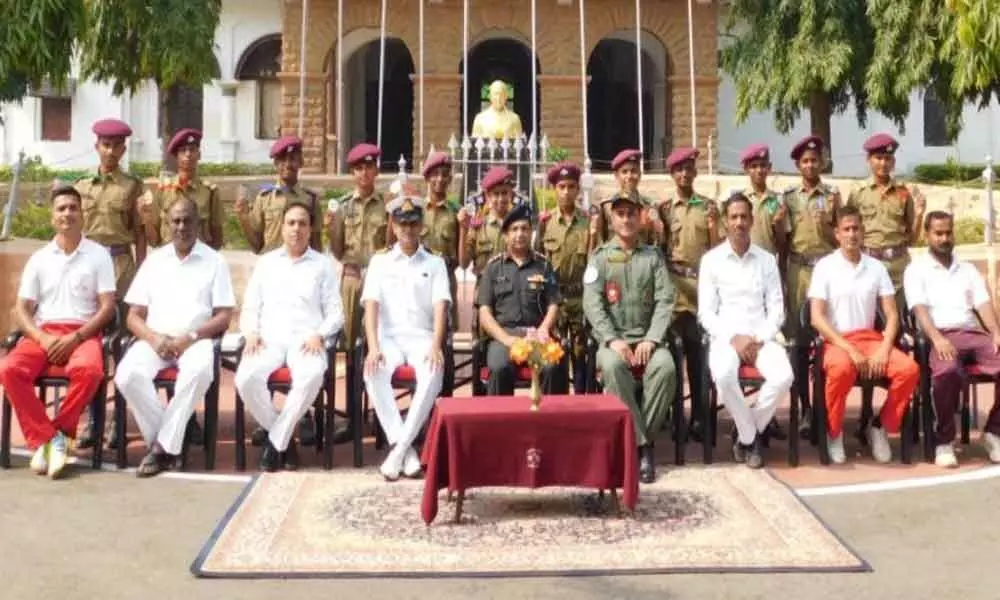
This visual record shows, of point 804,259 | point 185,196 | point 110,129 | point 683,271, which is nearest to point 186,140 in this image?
point 185,196

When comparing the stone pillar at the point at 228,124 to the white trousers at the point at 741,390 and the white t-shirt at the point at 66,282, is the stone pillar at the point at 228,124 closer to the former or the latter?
the white t-shirt at the point at 66,282

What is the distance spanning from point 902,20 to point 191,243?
15.7m

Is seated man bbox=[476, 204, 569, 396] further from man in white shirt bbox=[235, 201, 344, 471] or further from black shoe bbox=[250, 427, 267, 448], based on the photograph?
black shoe bbox=[250, 427, 267, 448]

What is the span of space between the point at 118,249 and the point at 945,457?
5465mm

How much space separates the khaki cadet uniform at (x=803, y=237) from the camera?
26.5 ft

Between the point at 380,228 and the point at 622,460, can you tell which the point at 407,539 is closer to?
the point at 622,460

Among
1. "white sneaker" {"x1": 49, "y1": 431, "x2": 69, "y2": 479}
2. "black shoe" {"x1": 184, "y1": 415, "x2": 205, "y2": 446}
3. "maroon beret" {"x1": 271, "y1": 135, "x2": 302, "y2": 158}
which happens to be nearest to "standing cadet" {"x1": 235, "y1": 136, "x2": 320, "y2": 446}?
"maroon beret" {"x1": 271, "y1": 135, "x2": 302, "y2": 158}

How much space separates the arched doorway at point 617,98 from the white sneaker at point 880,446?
815 inches

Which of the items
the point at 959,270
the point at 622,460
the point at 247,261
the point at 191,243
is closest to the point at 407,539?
the point at 622,460

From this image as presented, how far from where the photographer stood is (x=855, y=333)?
7488 mm

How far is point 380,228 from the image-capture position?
27.3 ft

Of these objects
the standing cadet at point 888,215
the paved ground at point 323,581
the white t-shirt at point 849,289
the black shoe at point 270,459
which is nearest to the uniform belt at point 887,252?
the standing cadet at point 888,215

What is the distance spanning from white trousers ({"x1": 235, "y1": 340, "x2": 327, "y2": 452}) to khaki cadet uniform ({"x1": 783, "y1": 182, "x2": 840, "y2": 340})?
3255 mm

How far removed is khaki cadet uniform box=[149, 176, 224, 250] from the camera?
8.00 meters
